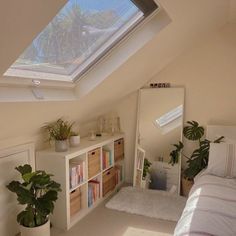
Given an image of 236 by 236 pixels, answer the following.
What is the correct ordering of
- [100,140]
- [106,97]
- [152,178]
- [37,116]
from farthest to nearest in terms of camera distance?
[152,178] < [100,140] < [106,97] < [37,116]

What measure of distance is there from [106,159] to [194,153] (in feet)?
3.69

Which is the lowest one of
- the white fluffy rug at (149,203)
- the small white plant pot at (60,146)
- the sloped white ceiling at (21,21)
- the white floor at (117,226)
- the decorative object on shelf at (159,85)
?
the white floor at (117,226)

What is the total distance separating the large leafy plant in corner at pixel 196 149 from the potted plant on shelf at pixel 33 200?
1.72m

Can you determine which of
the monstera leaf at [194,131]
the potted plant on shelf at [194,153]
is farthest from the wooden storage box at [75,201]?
the monstera leaf at [194,131]

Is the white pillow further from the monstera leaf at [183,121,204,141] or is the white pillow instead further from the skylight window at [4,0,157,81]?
the skylight window at [4,0,157,81]

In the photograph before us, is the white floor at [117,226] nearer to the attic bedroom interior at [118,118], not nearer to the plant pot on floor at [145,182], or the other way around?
the attic bedroom interior at [118,118]

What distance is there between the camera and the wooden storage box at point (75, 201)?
2669 millimetres

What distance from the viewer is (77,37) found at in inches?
77.9

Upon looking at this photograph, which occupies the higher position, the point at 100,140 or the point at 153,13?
the point at 153,13

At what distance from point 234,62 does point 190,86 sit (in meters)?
0.60

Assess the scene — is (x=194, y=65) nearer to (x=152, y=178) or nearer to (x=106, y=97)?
(x=106, y=97)

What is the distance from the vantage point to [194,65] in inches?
135

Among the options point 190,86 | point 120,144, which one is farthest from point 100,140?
point 190,86

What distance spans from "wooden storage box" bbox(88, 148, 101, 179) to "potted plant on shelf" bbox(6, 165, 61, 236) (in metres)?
0.78
